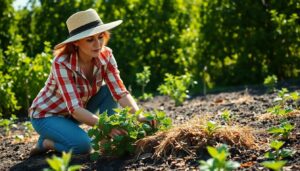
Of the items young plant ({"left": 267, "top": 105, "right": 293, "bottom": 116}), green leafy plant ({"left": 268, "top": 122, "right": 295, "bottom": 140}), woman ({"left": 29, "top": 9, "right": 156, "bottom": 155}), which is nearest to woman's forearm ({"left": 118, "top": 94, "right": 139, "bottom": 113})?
woman ({"left": 29, "top": 9, "right": 156, "bottom": 155})

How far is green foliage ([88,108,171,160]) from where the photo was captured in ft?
11.7

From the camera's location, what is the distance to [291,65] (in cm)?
891

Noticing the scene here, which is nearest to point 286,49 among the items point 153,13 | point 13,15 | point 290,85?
point 290,85

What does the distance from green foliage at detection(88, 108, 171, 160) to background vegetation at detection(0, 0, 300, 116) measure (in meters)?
4.90

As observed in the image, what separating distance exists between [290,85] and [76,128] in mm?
4321

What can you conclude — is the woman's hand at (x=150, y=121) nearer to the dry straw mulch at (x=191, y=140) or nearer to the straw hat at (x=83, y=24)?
the dry straw mulch at (x=191, y=140)

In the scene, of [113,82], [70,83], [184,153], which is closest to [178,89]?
[113,82]

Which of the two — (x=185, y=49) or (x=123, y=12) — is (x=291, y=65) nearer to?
(x=185, y=49)

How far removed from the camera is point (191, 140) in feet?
12.1

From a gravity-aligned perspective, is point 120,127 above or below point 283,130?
above

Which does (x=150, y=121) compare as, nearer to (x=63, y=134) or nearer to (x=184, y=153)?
(x=184, y=153)

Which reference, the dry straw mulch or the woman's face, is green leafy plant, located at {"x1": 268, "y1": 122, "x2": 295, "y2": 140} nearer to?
the dry straw mulch

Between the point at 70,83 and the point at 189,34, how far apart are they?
18.4ft

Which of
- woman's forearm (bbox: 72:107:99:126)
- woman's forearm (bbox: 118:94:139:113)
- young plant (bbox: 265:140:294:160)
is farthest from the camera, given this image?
woman's forearm (bbox: 118:94:139:113)
